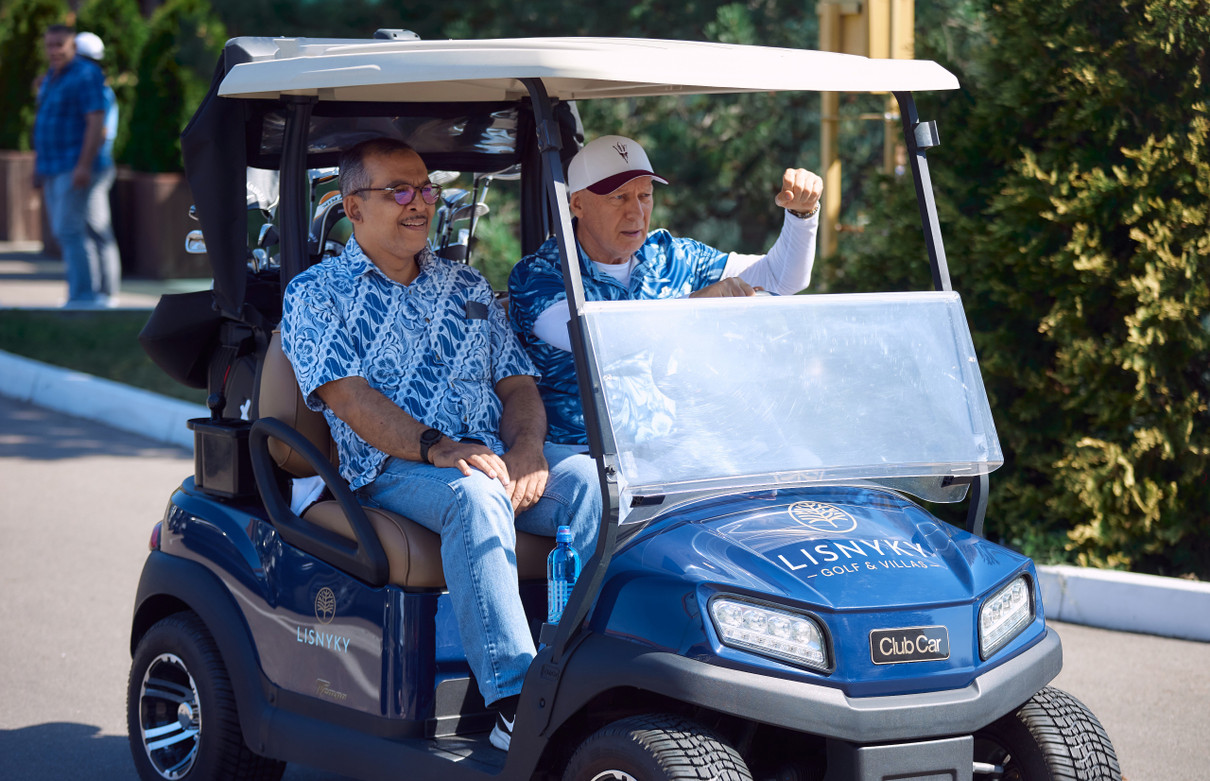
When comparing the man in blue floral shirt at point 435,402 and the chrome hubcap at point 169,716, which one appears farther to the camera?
the chrome hubcap at point 169,716

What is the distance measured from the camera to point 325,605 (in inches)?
124

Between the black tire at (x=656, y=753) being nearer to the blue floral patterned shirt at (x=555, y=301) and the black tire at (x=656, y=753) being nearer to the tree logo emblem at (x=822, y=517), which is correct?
the tree logo emblem at (x=822, y=517)

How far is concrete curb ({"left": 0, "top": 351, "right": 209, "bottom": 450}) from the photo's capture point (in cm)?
801

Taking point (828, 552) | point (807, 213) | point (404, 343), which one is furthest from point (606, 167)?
point (828, 552)

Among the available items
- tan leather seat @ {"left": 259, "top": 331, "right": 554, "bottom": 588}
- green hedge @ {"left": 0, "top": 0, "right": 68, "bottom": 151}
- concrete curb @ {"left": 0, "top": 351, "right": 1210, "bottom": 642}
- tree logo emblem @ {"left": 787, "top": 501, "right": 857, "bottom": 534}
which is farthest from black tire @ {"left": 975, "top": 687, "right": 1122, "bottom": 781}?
green hedge @ {"left": 0, "top": 0, "right": 68, "bottom": 151}

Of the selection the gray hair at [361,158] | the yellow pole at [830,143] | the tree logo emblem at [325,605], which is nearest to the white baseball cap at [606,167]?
the gray hair at [361,158]

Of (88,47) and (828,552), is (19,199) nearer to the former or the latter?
(88,47)

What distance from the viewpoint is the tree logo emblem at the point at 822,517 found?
9.09 ft

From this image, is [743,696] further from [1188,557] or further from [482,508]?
[1188,557]

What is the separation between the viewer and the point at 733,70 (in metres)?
2.75

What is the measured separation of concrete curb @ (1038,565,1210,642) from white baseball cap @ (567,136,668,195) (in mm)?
2358

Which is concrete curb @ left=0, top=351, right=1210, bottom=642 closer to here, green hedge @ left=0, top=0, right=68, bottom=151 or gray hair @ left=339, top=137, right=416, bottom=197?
gray hair @ left=339, top=137, right=416, bottom=197

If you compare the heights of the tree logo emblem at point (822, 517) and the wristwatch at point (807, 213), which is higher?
the wristwatch at point (807, 213)

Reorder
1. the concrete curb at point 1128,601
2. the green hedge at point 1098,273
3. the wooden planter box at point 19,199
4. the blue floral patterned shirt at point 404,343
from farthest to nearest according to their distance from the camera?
the wooden planter box at point 19,199, the green hedge at point 1098,273, the concrete curb at point 1128,601, the blue floral patterned shirt at point 404,343
